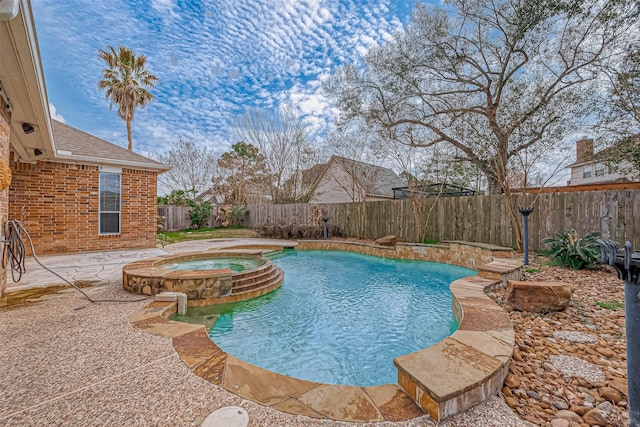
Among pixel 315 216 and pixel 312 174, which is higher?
pixel 312 174

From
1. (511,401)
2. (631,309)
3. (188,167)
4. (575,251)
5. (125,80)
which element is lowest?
(511,401)

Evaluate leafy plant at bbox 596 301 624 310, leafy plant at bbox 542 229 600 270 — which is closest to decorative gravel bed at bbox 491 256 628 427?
leafy plant at bbox 596 301 624 310

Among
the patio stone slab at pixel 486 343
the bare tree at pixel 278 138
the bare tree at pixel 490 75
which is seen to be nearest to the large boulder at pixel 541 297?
the patio stone slab at pixel 486 343

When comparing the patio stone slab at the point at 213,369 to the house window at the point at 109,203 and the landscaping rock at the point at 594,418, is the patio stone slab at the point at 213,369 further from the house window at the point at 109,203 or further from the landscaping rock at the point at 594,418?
the house window at the point at 109,203

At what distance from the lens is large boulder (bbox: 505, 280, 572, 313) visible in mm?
3021

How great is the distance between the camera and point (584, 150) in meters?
6.81

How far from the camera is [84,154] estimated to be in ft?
24.1

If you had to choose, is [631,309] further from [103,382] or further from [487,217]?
[487,217]

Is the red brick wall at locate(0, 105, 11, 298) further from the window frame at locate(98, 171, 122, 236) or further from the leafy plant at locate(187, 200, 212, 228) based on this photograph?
the leafy plant at locate(187, 200, 212, 228)

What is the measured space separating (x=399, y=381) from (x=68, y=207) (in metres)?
9.53

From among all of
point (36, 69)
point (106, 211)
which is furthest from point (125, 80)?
point (36, 69)

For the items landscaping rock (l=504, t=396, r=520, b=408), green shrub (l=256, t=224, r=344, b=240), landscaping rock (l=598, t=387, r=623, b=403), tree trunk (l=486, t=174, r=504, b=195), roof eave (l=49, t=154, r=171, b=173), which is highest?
roof eave (l=49, t=154, r=171, b=173)

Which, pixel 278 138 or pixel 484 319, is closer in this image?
pixel 484 319

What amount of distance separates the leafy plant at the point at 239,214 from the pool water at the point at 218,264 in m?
10.7
